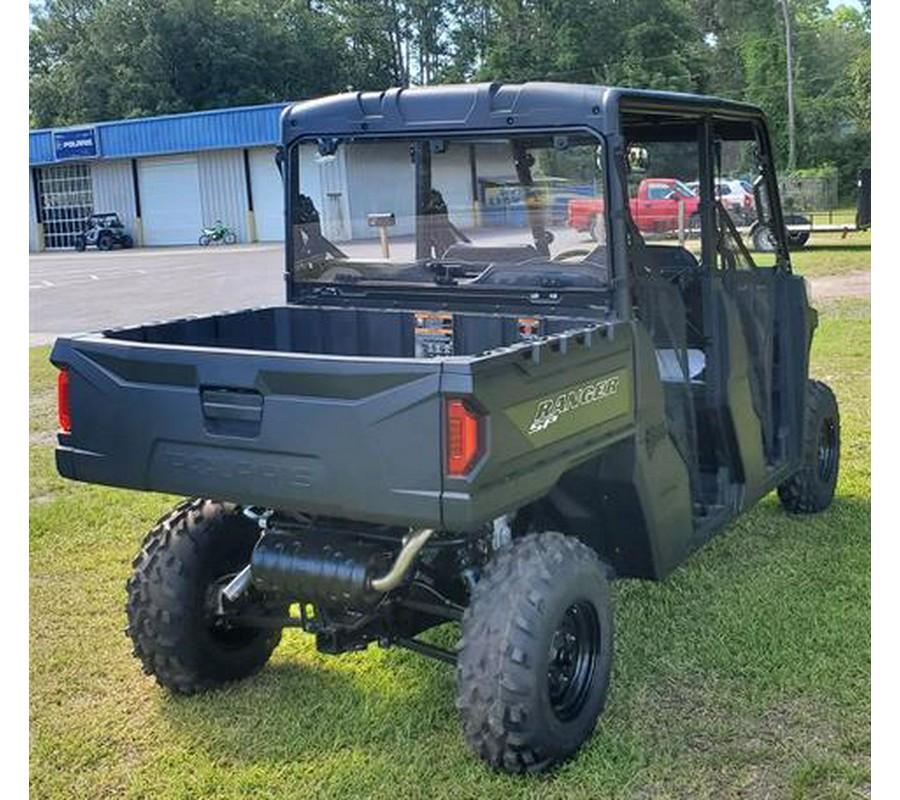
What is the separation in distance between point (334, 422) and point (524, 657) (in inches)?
33.6

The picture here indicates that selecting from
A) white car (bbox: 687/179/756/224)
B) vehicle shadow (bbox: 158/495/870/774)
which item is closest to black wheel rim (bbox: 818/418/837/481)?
vehicle shadow (bbox: 158/495/870/774)

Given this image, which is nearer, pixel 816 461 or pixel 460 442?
pixel 460 442

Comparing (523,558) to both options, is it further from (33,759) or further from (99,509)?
(99,509)

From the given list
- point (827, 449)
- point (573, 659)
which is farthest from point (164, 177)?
point (573, 659)

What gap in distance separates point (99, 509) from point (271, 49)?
50618mm

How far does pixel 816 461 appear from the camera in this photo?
5.57 m

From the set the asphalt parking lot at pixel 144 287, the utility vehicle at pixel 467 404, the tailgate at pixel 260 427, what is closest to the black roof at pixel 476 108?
the utility vehicle at pixel 467 404

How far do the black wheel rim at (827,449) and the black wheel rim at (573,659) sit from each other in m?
2.53

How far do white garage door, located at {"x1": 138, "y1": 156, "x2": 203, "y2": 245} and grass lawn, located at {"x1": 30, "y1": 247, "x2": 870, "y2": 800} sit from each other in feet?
120

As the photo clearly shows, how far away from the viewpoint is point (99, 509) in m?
6.28

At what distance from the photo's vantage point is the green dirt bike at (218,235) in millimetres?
38812

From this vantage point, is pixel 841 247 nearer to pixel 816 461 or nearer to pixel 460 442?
pixel 816 461

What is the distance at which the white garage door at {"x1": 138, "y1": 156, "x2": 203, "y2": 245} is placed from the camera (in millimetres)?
40469

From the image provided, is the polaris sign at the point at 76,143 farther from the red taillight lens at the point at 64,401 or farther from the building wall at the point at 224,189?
the red taillight lens at the point at 64,401
